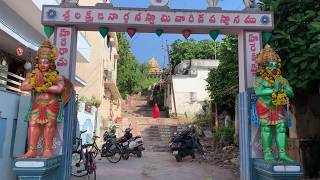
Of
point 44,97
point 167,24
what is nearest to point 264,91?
point 167,24

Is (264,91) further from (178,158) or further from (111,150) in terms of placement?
(111,150)

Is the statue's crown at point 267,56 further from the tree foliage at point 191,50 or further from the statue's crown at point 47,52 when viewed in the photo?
the tree foliage at point 191,50

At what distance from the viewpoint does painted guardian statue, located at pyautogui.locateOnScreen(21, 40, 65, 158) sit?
17.1 ft

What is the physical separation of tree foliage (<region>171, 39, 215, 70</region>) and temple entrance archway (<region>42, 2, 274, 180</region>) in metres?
27.3

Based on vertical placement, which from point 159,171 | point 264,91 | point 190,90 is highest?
point 190,90

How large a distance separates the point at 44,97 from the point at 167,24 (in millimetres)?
2319

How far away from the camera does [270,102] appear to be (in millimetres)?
5461

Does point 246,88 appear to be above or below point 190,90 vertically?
below

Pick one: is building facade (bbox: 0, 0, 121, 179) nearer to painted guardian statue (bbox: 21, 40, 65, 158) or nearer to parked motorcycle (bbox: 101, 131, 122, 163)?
painted guardian statue (bbox: 21, 40, 65, 158)

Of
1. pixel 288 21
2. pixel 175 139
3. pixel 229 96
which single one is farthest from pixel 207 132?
pixel 288 21

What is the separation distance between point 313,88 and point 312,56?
203cm

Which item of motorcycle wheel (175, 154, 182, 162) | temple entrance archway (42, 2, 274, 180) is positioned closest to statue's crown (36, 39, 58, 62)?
temple entrance archway (42, 2, 274, 180)

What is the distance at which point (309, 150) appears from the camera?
8.03m

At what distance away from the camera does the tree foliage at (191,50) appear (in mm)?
33906
